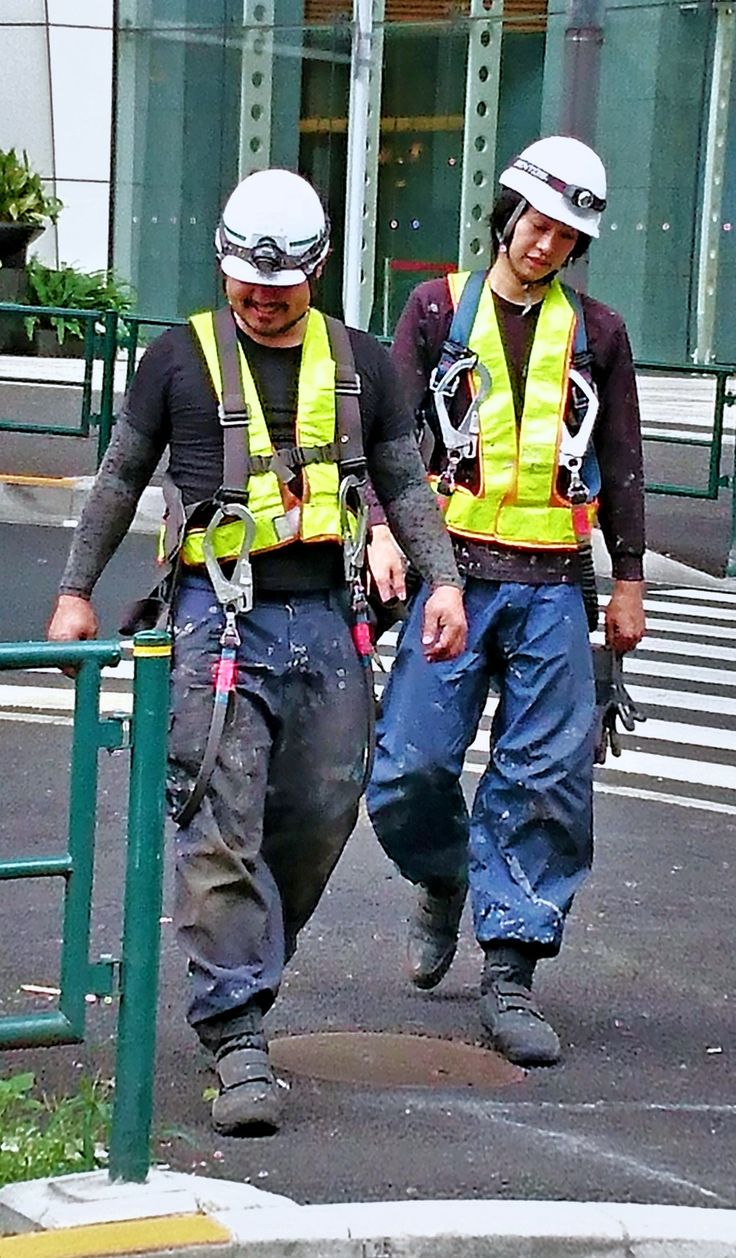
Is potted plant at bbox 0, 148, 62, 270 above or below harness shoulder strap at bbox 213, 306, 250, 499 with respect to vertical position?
below

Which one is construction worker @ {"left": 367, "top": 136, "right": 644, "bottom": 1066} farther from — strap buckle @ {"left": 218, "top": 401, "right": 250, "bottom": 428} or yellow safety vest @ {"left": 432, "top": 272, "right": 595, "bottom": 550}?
strap buckle @ {"left": 218, "top": 401, "right": 250, "bottom": 428}

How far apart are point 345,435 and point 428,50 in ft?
84.8

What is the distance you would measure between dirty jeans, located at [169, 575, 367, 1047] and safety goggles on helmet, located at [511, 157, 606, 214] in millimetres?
1090

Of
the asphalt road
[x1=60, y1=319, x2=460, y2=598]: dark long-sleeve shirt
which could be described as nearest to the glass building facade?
the asphalt road

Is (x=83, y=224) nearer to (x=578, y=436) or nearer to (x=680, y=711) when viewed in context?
(x=680, y=711)

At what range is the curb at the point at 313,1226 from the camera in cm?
396

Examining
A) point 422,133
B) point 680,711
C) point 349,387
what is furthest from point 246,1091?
point 422,133

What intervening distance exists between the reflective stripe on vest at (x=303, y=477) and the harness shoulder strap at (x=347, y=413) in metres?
0.01

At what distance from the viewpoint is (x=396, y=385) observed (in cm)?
520

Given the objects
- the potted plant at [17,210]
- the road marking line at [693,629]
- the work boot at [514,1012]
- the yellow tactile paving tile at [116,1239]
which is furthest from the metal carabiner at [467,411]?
the potted plant at [17,210]

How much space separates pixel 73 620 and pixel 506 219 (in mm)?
1441

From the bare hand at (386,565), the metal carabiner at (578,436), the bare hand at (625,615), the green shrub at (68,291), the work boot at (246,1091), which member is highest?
the metal carabiner at (578,436)

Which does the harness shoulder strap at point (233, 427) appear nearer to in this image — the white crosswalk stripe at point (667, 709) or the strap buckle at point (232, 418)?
the strap buckle at point (232, 418)

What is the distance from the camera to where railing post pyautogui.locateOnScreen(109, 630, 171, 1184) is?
4215 millimetres
